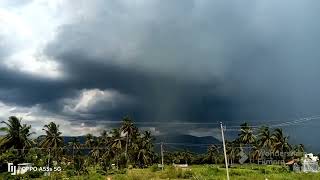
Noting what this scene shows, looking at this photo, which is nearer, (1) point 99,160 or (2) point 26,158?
(2) point 26,158

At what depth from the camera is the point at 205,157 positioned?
150m

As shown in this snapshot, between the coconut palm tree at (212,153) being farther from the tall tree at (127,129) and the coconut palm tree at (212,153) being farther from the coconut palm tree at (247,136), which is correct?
the tall tree at (127,129)

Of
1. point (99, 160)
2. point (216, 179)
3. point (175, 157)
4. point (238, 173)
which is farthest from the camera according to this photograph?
point (175, 157)

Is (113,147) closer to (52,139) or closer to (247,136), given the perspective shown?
(52,139)

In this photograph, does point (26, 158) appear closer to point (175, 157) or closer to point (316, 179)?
point (316, 179)

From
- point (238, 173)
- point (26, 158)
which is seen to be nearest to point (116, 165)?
point (26, 158)

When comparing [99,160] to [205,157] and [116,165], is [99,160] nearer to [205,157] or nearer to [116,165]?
[116,165]

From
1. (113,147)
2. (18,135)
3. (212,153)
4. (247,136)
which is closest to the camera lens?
(18,135)

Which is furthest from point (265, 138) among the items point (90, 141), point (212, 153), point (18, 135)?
point (18, 135)

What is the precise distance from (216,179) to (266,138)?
6562cm

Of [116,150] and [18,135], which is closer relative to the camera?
[18,135]

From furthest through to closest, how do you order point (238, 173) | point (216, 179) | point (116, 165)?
point (116, 165), point (238, 173), point (216, 179)

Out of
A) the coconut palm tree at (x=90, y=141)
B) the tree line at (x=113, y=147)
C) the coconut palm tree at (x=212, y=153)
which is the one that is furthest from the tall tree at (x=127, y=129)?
the coconut palm tree at (x=212, y=153)

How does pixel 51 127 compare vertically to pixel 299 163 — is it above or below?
above
